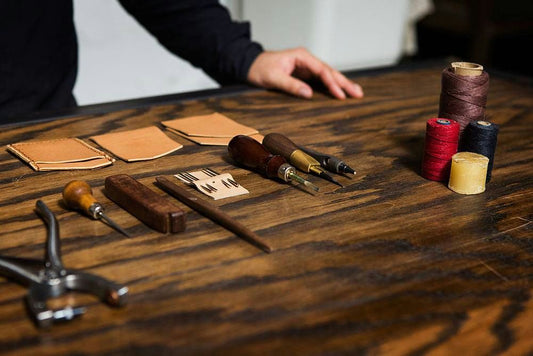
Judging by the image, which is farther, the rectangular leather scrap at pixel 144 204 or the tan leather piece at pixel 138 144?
the tan leather piece at pixel 138 144

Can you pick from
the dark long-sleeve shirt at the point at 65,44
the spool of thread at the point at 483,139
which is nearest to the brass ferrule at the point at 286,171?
the spool of thread at the point at 483,139

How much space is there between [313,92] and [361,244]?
0.85m

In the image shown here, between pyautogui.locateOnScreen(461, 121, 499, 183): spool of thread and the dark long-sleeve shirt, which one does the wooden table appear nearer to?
pyautogui.locateOnScreen(461, 121, 499, 183): spool of thread

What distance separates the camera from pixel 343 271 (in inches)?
33.9

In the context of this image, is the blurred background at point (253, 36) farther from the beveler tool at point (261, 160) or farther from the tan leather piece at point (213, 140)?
the beveler tool at point (261, 160)

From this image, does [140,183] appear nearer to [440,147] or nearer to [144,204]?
[144,204]

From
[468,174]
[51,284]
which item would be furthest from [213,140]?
[51,284]

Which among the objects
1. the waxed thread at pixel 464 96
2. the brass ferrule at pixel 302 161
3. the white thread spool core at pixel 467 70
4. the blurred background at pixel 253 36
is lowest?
the blurred background at pixel 253 36

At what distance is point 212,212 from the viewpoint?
3.21 feet

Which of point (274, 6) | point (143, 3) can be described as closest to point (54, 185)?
point (143, 3)

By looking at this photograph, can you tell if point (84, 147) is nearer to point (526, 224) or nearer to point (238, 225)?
point (238, 225)

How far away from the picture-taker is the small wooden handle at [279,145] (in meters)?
1.20

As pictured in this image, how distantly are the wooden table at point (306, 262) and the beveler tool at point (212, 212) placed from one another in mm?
13

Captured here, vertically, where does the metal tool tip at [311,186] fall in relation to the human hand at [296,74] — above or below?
below
